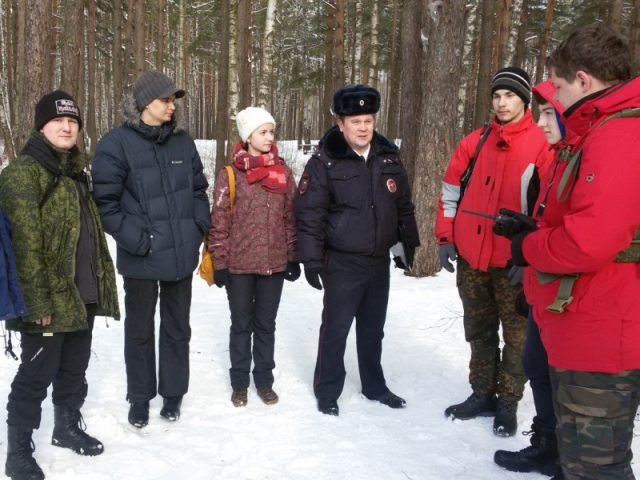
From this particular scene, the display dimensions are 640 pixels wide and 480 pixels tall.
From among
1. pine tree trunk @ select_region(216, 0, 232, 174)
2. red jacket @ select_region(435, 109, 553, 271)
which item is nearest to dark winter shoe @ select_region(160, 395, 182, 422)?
red jacket @ select_region(435, 109, 553, 271)

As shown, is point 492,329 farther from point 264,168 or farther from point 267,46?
point 267,46

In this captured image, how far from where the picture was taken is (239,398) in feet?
12.5

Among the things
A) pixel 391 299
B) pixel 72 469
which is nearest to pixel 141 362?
pixel 72 469

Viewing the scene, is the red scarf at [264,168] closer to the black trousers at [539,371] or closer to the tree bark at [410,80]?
the black trousers at [539,371]

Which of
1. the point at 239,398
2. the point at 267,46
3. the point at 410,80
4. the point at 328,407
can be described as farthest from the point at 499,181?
the point at 267,46

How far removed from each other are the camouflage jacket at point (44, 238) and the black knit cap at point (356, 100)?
5.61 ft

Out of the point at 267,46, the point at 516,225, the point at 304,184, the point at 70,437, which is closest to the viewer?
the point at 516,225

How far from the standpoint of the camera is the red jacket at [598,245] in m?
1.80

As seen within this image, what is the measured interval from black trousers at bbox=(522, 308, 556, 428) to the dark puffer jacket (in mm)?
2157

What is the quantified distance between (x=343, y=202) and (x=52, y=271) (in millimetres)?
1848

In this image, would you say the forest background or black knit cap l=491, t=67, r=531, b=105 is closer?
black knit cap l=491, t=67, r=531, b=105

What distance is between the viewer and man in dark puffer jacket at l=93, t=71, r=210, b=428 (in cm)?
320

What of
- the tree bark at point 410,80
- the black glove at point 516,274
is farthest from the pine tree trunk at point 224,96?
the black glove at point 516,274

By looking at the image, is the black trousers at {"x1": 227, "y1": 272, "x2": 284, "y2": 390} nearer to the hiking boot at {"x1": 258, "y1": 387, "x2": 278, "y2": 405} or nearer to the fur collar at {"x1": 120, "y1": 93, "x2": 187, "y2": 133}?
the hiking boot at {"x1": 258, "y1": 387, "x2": 278, "y2": 405}
